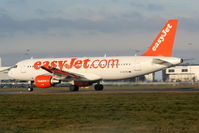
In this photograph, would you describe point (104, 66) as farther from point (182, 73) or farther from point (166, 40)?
point (182, 73)

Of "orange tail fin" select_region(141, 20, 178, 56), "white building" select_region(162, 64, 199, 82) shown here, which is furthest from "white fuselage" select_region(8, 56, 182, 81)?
"white building" select_region(162, 64, 199, 82)

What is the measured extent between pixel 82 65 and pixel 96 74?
2.45 meters

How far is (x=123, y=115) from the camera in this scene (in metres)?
21.0

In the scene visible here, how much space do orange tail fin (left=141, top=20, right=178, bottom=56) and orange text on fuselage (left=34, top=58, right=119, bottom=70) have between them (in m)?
5.20

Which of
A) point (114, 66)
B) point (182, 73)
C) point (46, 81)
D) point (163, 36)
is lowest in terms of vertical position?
point (46, 81)

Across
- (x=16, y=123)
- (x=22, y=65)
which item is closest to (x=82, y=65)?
(x=22, y=65)

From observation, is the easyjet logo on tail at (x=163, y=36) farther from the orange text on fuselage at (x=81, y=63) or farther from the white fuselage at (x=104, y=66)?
the orange text on fuselage at (x=81, y=63)

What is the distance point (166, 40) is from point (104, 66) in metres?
8.24

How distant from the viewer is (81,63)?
175 feet

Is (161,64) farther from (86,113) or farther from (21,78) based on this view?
(86,113)

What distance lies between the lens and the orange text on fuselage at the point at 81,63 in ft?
168

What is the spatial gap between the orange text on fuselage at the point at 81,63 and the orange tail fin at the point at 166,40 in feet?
17.1

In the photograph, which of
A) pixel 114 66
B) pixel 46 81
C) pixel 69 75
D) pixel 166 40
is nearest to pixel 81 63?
pixel 69 75

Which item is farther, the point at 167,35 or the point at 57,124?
the point at 167,35
